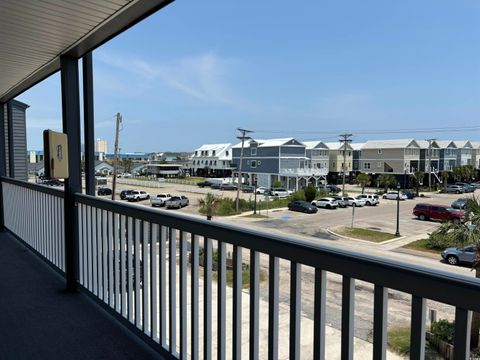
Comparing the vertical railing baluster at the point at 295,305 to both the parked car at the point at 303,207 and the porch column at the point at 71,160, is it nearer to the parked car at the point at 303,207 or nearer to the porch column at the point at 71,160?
the porch column at the point at 71,160

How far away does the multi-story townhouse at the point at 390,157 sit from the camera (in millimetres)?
35781

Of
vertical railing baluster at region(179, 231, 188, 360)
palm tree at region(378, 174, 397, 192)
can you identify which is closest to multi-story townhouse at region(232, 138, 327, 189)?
palm tree at region(378, 174, 397, 192)

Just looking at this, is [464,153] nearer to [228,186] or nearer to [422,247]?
[228,186]

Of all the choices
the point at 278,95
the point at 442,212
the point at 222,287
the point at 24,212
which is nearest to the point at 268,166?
the point at 278,95

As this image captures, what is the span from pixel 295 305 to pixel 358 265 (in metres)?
0.28

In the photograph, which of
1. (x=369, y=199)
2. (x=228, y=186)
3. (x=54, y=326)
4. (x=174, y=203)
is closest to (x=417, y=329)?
(x=54, y=326)

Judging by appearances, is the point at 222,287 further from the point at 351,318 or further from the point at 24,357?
the point at 24,357

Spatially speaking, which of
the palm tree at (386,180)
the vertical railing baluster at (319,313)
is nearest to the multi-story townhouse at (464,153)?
the palm tree at (386,180)

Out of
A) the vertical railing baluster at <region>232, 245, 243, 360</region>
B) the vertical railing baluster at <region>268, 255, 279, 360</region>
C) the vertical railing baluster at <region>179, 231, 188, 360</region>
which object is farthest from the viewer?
the vertical railing baluster at <region>179, 231, 188, 360</region>

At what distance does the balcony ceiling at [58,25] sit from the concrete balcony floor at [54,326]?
70.1 inches

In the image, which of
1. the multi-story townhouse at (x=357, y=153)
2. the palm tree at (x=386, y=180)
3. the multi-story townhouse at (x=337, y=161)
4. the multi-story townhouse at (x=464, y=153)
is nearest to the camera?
the multi-story townhouse at (x=337, y=161)

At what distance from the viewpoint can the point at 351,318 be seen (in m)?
0.98

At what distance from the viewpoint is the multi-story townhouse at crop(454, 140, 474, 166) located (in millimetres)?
43625

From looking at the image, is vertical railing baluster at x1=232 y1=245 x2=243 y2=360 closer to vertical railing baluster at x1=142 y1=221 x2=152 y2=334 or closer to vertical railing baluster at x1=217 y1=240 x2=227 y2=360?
vertical railing baluster at x1=217 y1=240 x2=227 y2=360
